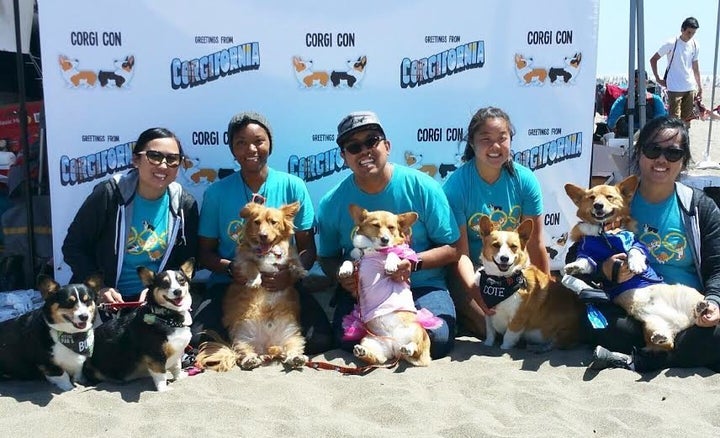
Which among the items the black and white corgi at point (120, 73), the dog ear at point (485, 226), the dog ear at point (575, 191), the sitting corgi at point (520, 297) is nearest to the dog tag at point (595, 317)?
the sitting corgi at point (520, 297)

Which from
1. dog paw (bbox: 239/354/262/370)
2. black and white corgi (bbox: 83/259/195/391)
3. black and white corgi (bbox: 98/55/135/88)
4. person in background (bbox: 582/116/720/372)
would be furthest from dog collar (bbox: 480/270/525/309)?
black and white corgi (bbox: 98/55/135/88)

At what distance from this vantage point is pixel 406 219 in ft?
12.0

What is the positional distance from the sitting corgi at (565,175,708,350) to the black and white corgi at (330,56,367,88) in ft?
6.20

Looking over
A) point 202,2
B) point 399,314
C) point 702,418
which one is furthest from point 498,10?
point 702,418

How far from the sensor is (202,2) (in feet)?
15.0

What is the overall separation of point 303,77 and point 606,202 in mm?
2410

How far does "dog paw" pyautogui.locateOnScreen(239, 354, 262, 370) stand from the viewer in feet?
11.7

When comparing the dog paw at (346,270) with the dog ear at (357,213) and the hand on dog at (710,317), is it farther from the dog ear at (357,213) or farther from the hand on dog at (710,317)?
the hand on dog at (710,317)

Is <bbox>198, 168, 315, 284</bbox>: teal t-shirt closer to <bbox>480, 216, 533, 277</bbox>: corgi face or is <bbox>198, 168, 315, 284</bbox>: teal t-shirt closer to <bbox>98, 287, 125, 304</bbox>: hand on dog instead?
<bbox>98, 287, 125, 304</bbox>: hand on dog

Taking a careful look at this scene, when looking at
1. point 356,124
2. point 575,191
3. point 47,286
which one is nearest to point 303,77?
point 356,124

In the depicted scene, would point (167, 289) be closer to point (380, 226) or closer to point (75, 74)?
point (380, 226)

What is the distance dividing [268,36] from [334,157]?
105 cm

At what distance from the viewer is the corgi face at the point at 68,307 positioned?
10.1ft

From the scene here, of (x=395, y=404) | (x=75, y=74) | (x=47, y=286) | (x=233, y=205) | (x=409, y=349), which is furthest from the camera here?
(x=75, y=74)
